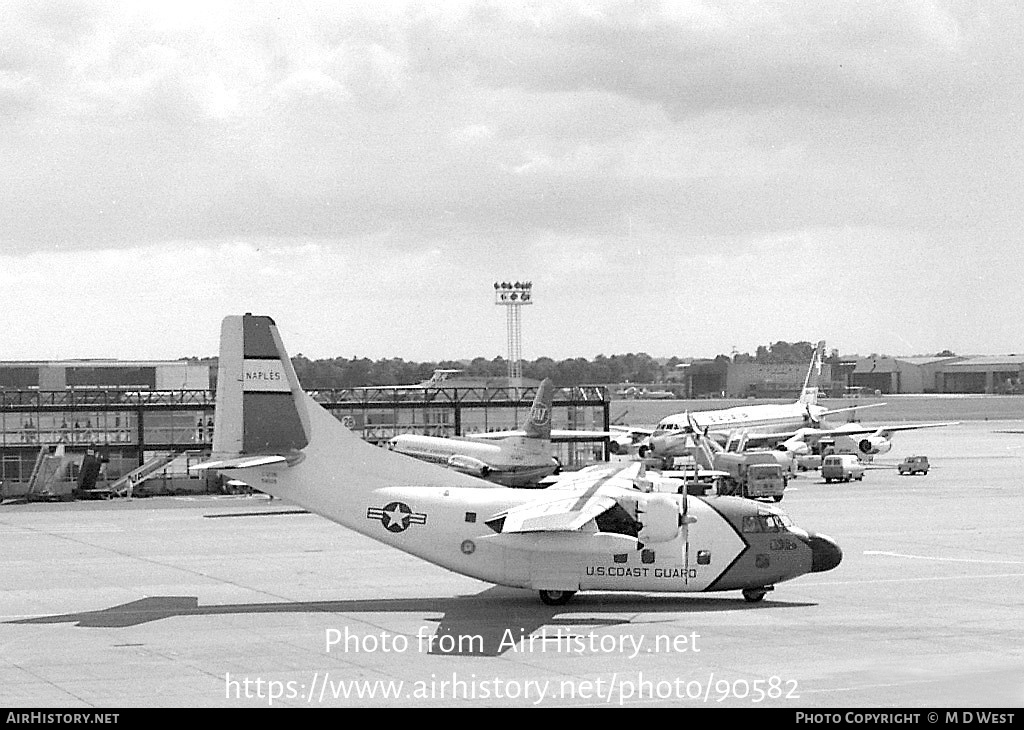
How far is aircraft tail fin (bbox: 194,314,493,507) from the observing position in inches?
1255

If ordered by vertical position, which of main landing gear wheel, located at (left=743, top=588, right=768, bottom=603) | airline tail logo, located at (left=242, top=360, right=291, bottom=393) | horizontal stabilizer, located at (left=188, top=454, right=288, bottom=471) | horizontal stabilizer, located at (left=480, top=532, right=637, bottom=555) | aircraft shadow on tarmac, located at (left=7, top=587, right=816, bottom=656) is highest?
airline tail logo, located at (left=242, top=360, right=291, bottom=393)

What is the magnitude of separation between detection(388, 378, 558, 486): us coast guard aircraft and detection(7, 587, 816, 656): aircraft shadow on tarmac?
35264mm

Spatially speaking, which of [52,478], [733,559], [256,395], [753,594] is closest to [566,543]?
[733,559]

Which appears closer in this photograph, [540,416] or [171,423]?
[540,416]

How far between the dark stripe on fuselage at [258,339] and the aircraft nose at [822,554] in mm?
14104

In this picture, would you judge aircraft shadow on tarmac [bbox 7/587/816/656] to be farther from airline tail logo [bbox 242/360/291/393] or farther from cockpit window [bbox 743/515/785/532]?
airline tail logo [bbox 242/360/291/393]

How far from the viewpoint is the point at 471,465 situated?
68.9m

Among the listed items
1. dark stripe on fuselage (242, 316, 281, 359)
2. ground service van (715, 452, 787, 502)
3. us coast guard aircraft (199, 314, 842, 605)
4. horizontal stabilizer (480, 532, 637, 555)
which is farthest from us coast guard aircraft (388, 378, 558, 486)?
horizontal stabilizer (480, 532, 637, 555)

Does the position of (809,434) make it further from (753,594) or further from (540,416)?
(753,594)

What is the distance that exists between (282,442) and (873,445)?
70.4m
